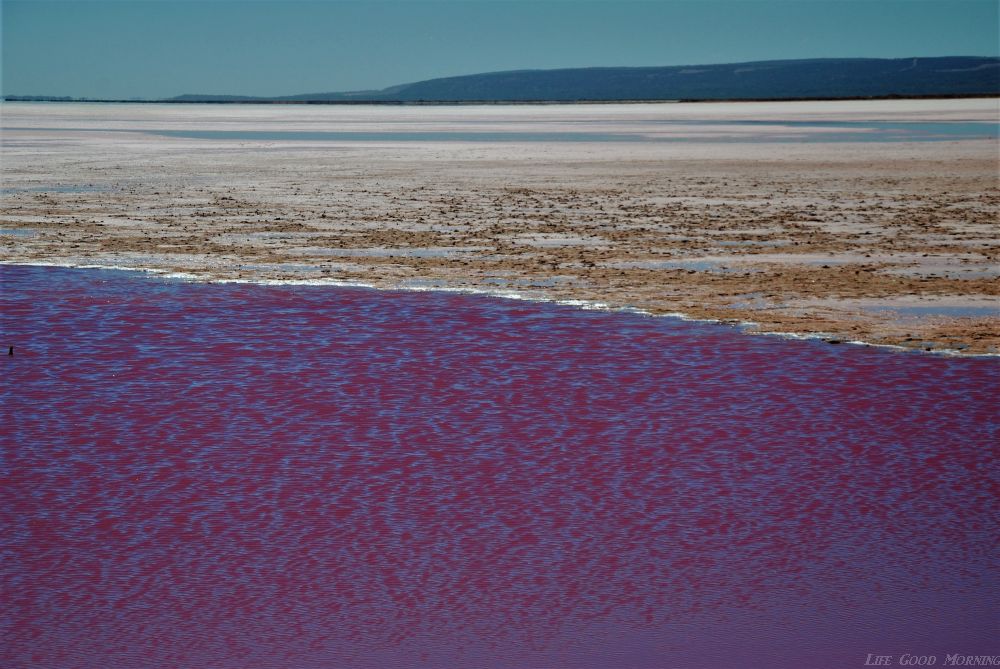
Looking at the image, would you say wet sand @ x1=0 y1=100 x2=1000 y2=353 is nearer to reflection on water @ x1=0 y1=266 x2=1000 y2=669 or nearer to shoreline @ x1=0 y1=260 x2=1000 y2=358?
shoreline @ x1=0 y1=260 x2=1000 y2=358

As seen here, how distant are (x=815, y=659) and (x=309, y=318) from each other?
7.93 m

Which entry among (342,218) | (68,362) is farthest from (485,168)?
(68,362)

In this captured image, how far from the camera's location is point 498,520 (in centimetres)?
690

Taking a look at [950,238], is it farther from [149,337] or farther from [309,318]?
[149,337]

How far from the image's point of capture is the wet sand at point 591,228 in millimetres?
13750

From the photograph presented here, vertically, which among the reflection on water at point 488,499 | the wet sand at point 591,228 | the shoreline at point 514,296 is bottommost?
the wet sand at point 591,228

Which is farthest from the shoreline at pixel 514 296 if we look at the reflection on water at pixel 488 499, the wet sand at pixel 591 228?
the reflection on water at pixel 488 499

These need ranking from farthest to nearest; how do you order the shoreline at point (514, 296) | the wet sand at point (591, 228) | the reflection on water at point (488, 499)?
1. the wet sand at point (591, 228)
2. the shoreline at point (514, 296)
3. the reflection on water at point (488, 499)

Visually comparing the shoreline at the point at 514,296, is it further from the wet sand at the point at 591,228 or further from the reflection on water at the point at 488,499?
the reflection on water at the point at 488,499

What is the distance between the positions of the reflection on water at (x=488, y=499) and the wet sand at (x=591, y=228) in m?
2.53

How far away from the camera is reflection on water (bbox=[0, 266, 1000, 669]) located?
5.55 metres

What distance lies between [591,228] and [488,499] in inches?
509

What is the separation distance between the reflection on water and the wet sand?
2.53m

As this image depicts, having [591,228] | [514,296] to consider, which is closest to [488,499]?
[514,296]
